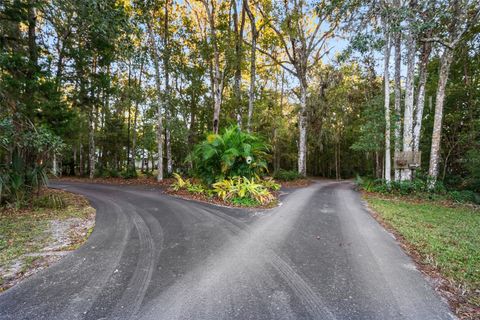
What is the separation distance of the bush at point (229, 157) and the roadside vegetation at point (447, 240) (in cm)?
399

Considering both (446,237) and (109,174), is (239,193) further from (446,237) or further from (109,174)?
(109,174)

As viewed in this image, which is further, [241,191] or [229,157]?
[229,157]

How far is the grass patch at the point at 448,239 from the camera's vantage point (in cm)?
252

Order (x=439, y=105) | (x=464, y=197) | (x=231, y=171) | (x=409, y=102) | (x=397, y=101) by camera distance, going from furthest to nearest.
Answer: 1. (x=397, y=101)
2. (x=409, y=102)
3. (x=439, y=105)
4. (x=464, y=197)
5. (x=231, y=171)

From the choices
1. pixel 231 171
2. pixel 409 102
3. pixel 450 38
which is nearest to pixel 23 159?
pixel 231 171

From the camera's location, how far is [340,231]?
417 cm

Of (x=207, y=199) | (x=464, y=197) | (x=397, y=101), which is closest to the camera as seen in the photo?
(x=207, y=199)

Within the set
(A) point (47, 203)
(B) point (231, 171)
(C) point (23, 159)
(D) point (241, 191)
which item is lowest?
(A) point (47, 203)

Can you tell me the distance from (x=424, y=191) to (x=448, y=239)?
6365mm

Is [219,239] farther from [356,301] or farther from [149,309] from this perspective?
[356,301]

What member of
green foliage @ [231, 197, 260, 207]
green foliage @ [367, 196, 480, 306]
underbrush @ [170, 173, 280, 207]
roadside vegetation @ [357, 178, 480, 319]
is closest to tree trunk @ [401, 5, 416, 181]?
roadside vegetation @ [357, 178, 480, 319]

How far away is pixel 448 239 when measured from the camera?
394cm

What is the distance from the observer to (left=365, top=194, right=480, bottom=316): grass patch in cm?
252

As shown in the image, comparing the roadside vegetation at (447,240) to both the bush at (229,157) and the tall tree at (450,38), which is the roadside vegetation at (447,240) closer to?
the tall tree at (450,38)
